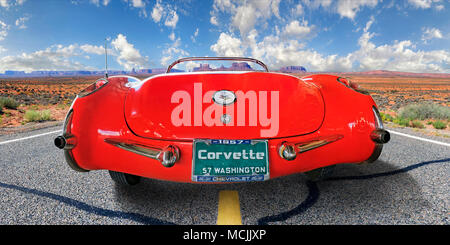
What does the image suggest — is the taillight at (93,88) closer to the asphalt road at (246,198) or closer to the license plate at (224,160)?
the asphalt road at (246,198)

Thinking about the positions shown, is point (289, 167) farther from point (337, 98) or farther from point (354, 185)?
point (354, 185)

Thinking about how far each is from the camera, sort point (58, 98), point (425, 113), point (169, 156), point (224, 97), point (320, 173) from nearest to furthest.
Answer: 1. point (169, 156)
2. point (224, 97)
3. point (320, 173)
4. point (425, 113)
5. point (58, 98)

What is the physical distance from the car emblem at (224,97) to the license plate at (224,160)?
0.82ft

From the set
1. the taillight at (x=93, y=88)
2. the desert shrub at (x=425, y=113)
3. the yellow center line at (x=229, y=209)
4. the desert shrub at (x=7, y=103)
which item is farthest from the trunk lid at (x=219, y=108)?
the desert shrub at (x=7, y=103)

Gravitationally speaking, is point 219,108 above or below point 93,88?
below

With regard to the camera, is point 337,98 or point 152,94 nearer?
point 152,94

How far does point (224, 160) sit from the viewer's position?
4.66 feet

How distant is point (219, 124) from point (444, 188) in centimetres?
200

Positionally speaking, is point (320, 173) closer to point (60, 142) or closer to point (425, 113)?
point (60, 142)

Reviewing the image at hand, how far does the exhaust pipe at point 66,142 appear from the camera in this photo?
1.52m

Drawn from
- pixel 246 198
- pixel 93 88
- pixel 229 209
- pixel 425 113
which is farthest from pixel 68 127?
pixel 425 113

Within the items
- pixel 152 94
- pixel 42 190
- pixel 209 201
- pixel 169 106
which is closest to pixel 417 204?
pixel 209 201

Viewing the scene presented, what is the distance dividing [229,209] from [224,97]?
78 cm

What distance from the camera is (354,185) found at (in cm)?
202
